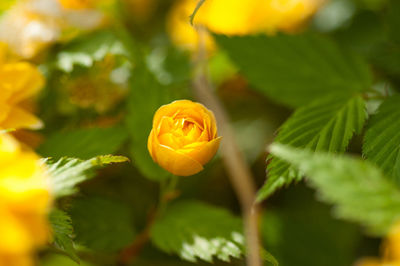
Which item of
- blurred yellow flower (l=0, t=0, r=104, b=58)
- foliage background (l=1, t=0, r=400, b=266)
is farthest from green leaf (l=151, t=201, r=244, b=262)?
blurred yellow flower (l=0, t=0, r=104, b=58)

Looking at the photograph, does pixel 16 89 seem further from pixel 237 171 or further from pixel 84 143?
pixel 237 171

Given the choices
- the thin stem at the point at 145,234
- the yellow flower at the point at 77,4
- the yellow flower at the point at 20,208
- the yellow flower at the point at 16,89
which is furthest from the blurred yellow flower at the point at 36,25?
the yellow flower at the point at 20,208

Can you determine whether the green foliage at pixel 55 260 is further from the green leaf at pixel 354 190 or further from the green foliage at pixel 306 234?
the green leaf at pixel 354 190

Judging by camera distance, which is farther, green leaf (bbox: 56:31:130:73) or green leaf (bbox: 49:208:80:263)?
green leaf (bbox: 56:31:130:73)

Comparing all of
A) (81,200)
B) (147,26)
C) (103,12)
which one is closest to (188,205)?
(81,200)

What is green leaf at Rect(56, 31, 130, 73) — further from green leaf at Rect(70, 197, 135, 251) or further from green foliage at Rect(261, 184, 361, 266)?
green foliage at Rect(261, 184, 361, 266)
